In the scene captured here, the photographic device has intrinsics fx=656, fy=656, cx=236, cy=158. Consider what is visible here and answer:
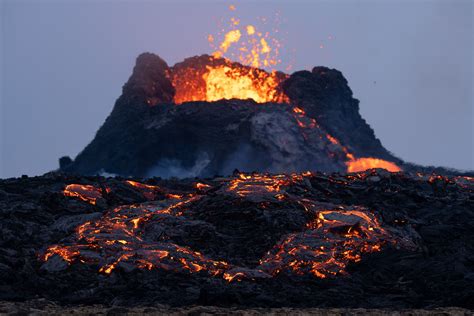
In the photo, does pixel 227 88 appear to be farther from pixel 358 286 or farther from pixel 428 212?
pixel 358 286

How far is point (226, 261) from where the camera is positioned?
22672 millimetres

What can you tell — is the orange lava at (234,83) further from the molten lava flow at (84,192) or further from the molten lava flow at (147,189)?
the molten lava flow at (84,192)

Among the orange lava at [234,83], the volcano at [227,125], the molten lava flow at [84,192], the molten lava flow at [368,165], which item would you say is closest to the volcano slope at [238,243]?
the molten lava flow at [84,192]

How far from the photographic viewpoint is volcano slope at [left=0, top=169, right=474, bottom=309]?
1984 centimetres

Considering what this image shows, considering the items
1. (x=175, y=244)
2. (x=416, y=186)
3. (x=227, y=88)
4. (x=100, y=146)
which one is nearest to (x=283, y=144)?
(x=227, y=88)

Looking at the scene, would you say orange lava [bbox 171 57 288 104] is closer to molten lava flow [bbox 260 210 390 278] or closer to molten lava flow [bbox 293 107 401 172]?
molten lava flow [bbox 293 107 401 172]

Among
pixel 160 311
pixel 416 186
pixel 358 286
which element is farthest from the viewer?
pixel 416 186

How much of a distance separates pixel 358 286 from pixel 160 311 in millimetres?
7195

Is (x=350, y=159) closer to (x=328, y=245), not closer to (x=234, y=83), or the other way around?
(x=234, y=83)

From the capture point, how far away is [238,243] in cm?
2395

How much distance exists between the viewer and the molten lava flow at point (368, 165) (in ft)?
203

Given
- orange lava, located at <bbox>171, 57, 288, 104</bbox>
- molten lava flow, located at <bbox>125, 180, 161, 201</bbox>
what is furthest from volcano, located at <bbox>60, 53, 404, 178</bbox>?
molten lava flow, located at <bbox>125, 180, 161, 201</bbox>

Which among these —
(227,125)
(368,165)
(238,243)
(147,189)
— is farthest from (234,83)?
(238,243)

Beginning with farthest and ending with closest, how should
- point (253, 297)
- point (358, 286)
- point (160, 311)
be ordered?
point (358, 286), point (253, 297), point (160, 311)
